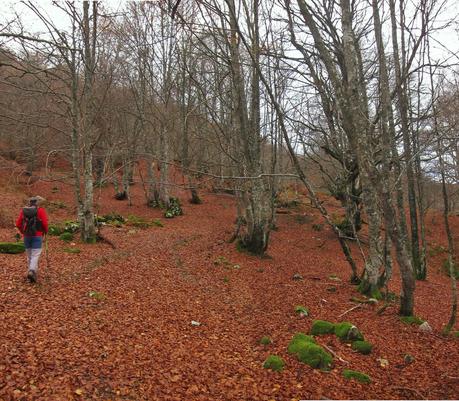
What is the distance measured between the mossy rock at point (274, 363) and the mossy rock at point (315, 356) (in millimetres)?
302

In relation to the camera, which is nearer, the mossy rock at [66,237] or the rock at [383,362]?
the rock at [383,362]

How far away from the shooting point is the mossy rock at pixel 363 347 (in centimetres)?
502

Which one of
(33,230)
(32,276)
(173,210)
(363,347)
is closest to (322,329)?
(363,347)

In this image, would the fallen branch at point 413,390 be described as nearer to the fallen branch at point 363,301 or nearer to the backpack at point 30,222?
the fallen branch at point 363,301

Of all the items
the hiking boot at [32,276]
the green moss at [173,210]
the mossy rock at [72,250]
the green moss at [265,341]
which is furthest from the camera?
the green moss at [173,210]

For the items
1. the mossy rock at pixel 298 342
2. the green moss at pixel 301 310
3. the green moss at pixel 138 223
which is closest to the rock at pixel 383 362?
the mossy rock at pixel 298 342

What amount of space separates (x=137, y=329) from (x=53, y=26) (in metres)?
7.86

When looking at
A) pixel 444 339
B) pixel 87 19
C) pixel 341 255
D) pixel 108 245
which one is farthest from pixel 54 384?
pixel 341 255

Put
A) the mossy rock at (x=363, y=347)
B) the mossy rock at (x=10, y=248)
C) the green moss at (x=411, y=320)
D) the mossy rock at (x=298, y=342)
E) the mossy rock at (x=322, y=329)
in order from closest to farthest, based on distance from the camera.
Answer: the mossy rock at (x=298, y=342)
the mossy rock at (x=363, y=347)
the mossy rock at (x=322, y=329)
the green moss at (x=411, y=320)
the mossy rock at (x=10, y=248)

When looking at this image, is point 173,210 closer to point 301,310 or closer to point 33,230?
point 33,230

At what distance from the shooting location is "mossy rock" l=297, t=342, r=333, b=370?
4.57 m

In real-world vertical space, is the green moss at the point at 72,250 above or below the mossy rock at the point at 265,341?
above

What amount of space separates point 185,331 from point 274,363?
159cm

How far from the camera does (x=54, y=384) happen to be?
3.54 metres
